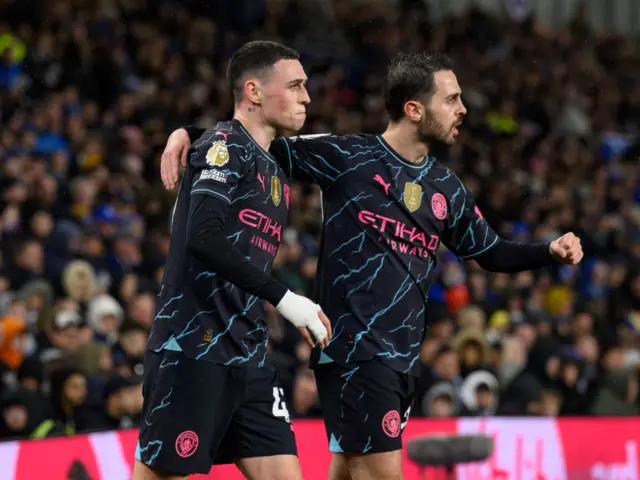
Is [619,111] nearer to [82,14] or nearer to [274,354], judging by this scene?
[82,14]

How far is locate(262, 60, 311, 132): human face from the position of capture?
4508 mm

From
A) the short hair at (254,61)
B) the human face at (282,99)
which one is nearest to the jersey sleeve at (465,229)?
the human face at (282,99)

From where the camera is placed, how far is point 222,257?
4062mm

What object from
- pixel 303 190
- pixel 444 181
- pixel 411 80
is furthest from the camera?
pixel 303 190

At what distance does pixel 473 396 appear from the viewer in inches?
372

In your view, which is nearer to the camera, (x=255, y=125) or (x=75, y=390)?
(x=255, y=125)

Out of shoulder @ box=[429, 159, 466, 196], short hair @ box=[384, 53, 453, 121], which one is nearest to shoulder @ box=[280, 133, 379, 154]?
short hair @ box=[384, 53, 453, 121]

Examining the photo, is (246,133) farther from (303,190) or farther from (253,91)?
(303,190)

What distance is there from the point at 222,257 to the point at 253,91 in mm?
783

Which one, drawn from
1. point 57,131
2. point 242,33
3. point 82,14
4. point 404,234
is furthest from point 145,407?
point 242,33

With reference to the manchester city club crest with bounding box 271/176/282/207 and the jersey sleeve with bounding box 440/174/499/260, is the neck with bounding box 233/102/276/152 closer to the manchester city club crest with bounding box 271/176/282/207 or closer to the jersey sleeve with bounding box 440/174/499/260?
the manchester city club crest with bounding box 271/176/282/207

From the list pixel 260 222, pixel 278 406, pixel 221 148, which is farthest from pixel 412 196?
pixel 278 406

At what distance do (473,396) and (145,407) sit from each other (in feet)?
18.0

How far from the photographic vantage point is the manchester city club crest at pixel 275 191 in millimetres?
4461
